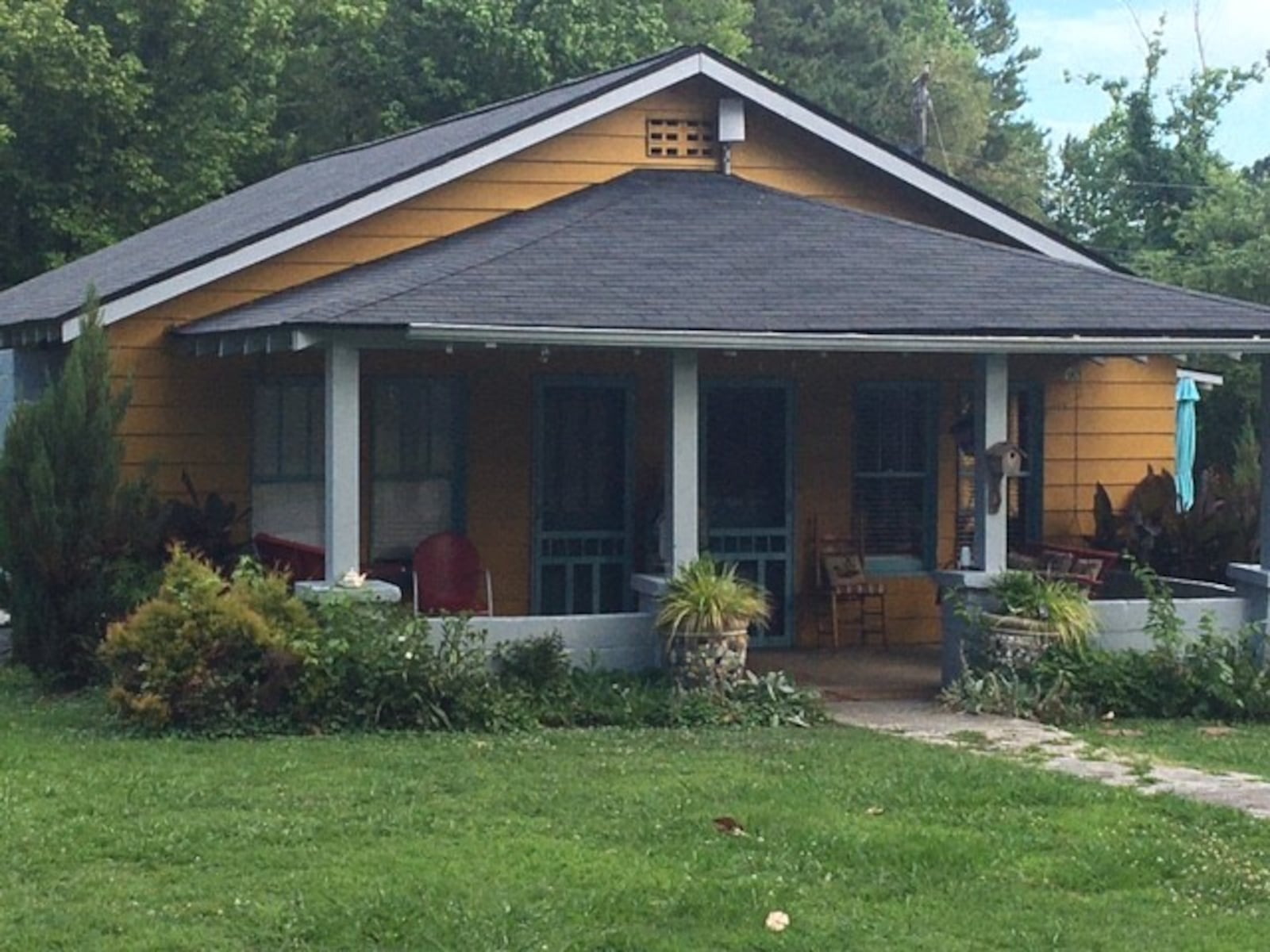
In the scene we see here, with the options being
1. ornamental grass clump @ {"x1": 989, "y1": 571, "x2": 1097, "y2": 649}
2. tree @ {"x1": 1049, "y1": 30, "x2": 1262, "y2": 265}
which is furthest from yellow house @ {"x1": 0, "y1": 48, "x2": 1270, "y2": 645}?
tree @ {"x1": 1049, "y1": 30, "x2": 1262, "y2": 265}

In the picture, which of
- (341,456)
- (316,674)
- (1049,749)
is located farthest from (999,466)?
(316,674)

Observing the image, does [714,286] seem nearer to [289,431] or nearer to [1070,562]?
[289,431]

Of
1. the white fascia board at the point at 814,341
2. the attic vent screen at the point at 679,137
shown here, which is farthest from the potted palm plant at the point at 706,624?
the attic vent screen at the point at 679,137

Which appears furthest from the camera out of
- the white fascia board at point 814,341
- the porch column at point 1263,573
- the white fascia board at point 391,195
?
the white fascia board at point 391,195

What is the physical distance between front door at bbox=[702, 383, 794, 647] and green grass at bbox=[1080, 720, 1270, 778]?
3909mm

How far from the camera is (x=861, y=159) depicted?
638 inches

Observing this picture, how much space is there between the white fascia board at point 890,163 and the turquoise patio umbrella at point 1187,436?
5354 mm

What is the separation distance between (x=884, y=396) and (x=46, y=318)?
252 inches

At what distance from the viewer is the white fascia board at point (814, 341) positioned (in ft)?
39.3

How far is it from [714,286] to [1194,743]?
168 inches

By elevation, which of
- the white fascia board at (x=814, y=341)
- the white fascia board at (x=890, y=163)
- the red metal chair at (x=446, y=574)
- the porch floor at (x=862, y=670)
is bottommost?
the porch floor at (x=862, y=670)

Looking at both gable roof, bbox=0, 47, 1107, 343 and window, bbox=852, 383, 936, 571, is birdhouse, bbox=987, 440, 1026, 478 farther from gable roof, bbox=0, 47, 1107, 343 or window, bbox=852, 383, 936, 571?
gable roof, bbox=0, 47, 1107, 343

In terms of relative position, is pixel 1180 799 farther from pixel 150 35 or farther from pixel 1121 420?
→ pixel 150 35

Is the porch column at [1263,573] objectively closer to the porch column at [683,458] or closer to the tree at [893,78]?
the porch column at [683,458]
